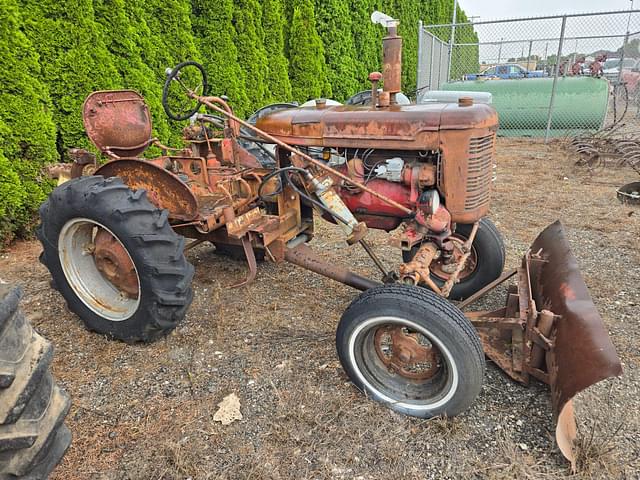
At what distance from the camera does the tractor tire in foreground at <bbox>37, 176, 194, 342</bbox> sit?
239cm

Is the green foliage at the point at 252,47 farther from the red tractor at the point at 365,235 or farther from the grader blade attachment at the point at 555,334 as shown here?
the grader blade attachment at the point at 555,334

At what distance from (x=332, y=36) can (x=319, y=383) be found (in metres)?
7.68

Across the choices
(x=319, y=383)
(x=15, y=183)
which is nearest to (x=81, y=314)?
(x=319, y=383)

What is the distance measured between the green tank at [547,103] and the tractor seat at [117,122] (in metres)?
8.42

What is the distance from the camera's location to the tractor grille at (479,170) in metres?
2.39

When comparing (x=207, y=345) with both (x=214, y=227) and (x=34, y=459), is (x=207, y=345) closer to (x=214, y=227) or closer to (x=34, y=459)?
(x=214, y=227)

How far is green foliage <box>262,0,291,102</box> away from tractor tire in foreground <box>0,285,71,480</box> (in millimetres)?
6196

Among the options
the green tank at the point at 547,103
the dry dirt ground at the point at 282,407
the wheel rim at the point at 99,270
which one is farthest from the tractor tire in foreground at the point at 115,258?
the green tank at the point at 547,103

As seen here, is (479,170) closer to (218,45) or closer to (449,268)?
(449,268)

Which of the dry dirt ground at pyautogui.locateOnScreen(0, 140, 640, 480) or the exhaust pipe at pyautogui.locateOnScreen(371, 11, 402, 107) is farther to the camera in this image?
the exhaust pipe at pyautogui.locateOnScreen(371, 11, 402, 107)

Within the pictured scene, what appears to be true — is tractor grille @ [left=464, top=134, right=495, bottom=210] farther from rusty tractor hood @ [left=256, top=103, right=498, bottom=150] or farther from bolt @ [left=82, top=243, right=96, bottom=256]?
bolt @ [left=82, top=243, right=96, bottom=256]

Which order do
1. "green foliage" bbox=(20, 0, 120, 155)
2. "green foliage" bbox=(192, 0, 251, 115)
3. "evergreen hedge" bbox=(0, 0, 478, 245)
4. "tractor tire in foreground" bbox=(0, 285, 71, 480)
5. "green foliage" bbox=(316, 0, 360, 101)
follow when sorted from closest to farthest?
"tractor tire in foreground" bbox=(0, 285, 71, 480), "evergreen hedge" bbox=(0, 0, 478, 245), "green foliage" bbox=(20, 0, 120, 155), "green foliage" bbox=(192, 0, 251, 115), "green foliage" bbox=(316, 0, 360, 101)

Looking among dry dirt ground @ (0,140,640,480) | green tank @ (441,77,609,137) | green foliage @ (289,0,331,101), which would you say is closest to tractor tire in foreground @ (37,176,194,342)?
dry dirt ground @ (0,140,640,480)

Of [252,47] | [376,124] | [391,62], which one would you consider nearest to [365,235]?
[376,124]
